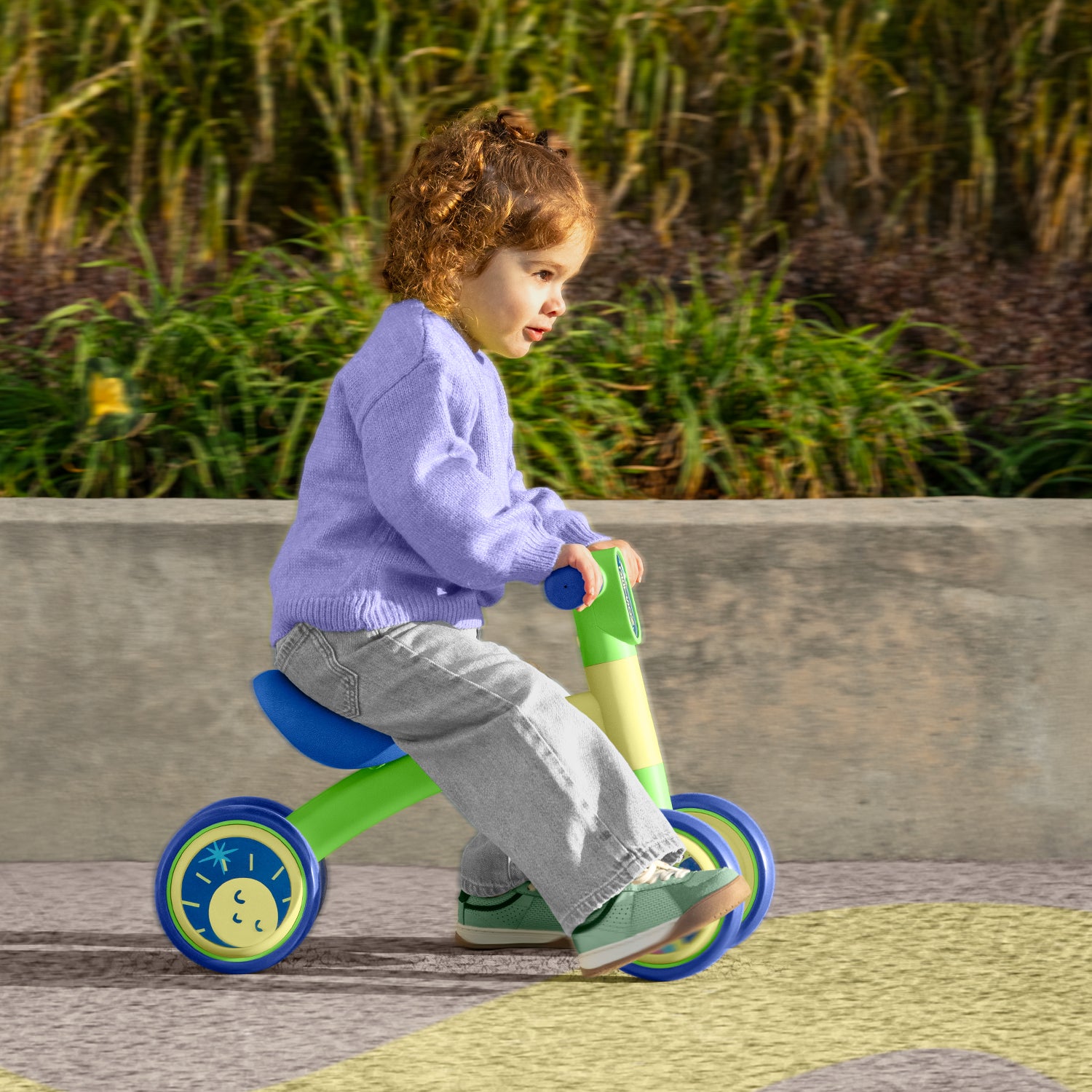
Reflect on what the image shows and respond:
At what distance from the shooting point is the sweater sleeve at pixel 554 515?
274 cm

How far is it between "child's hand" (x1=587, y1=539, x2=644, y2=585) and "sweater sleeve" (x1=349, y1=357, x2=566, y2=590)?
4.9 inches

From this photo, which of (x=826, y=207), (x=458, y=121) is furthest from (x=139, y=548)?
(x=826, y=207)

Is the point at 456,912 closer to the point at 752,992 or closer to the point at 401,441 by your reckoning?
the point at 752,992

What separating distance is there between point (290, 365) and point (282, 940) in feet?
6.01

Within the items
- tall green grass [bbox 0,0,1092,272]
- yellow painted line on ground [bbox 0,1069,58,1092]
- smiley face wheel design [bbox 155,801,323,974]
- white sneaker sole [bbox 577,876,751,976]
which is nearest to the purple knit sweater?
smiley face wheel design [bbox 155,801,323,974]

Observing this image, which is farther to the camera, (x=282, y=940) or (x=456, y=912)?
(x=456, y=912)

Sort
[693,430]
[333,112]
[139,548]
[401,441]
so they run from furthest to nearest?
[333,112]
[693,430]
[139,548]
[401,441]

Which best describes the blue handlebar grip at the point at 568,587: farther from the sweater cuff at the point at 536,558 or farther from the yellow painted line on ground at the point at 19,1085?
the yellow painted line on ground at the point at 19,1085

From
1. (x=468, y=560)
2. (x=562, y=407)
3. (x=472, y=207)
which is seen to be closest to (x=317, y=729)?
(x=468, y=560)

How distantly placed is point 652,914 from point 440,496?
750 millimetres

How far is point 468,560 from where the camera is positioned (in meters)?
2.47

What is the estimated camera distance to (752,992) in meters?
2.60

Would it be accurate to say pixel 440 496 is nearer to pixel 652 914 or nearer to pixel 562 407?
pixel 652 914

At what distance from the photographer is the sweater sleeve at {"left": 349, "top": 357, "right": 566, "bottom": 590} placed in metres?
2.46
